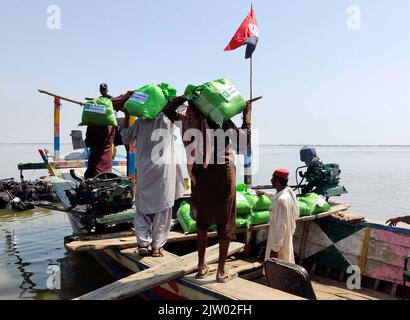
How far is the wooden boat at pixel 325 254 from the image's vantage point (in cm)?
427

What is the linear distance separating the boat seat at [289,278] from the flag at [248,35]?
22.2 ft

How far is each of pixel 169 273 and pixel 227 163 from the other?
1.20 metres

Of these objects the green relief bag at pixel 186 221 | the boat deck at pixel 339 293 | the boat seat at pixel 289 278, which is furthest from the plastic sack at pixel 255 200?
the boat seat at pixel 289 278

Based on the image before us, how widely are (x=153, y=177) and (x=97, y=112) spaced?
1.40 m

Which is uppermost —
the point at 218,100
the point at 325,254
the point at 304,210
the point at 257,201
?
the point at 218,100

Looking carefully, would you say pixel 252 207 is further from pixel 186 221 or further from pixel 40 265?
pixel 40 265

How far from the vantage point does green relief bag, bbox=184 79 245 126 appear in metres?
3.16

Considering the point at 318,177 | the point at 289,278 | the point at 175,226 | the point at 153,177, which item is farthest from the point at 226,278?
the point at 318,177

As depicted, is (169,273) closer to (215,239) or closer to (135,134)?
(135,134)

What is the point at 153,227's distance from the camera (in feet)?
13.8

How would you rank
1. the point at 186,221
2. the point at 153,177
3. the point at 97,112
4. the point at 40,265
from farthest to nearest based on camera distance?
1. the point at 40,265
2. the point at 186,221
3. the point at 97,112
4. the point at 153,177

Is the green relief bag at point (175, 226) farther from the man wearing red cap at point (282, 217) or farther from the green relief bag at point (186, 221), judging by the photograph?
the man wearing red cap at point (282, 217)

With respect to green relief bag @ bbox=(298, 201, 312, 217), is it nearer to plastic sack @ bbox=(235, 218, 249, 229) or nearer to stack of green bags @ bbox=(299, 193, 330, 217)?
stack of green bags @ bbox=(299, 193, 330, 217)
